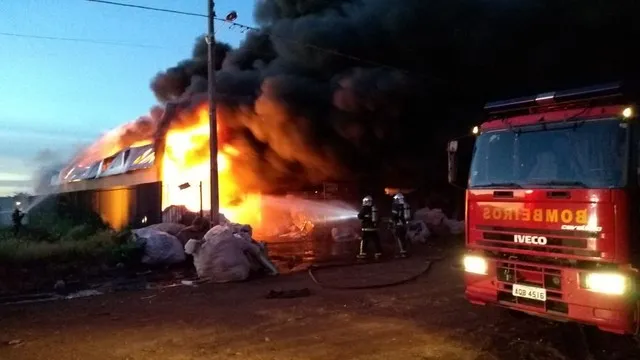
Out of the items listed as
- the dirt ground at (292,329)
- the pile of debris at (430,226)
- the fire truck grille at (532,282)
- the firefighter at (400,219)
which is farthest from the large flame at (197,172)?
the fire truck grille at (532,282)

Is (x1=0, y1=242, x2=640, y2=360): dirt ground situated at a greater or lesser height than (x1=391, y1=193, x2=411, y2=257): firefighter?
lesser

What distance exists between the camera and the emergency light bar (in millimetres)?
5715

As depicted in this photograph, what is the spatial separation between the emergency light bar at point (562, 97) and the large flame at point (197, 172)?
13701 mm

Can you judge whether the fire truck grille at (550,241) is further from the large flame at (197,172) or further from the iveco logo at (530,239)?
the large flame at (197,172)

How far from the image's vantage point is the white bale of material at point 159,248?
12304mm

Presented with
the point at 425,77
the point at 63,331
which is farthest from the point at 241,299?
the point at 425,77

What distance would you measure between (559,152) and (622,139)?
0.60m

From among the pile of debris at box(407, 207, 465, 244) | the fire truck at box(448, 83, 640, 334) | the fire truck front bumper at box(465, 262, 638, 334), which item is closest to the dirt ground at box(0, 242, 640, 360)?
the fire truck front bumper at box(465, 262, 638, 334)

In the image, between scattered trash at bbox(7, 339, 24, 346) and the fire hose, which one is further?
the fire hose

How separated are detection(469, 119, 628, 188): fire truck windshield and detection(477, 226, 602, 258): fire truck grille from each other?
460 millimetres

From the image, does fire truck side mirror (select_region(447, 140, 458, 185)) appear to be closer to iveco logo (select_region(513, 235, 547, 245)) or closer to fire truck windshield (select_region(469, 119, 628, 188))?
fire truck windshield (select_region(469, 119, 628, 188))

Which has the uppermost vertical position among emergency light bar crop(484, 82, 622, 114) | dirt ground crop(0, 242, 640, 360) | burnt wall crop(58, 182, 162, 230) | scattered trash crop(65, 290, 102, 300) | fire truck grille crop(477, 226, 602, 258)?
emergency light bar crop(484, 82, 622, 114)

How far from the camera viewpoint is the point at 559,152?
19.1ft

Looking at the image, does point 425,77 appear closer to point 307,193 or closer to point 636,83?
point 307,193
